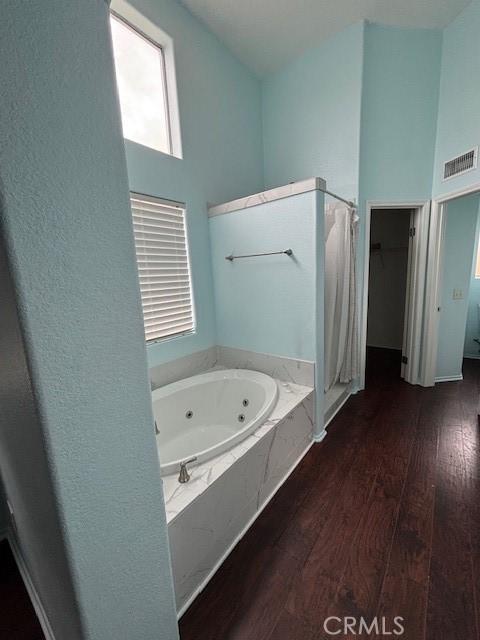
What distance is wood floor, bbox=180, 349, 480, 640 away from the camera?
1.06m

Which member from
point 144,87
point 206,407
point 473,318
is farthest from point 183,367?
point 473,318

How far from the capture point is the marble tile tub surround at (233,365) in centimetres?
214

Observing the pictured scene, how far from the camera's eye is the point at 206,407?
89.4 inches

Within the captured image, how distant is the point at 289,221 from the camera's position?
79.0 inches

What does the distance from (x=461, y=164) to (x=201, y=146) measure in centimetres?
224

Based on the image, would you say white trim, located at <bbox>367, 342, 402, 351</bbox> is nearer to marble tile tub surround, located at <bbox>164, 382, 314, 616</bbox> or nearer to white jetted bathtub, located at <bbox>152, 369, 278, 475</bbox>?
white jetted bathtub, located at <bbox>152, 369, 278, 475</bbox>

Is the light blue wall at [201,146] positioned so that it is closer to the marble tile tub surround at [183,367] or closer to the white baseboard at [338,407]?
the marble tile tub surround at [183,367]

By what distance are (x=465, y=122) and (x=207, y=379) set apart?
3061 mm

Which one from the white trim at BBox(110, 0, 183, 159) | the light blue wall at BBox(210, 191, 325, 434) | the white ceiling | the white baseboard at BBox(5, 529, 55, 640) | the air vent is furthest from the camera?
the air vent

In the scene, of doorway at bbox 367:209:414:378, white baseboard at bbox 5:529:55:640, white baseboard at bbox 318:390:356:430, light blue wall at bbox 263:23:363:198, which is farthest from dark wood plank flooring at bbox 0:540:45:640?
doorway at bbox 367:209:414:378

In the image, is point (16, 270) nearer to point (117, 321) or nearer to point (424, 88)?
point (117, 321)

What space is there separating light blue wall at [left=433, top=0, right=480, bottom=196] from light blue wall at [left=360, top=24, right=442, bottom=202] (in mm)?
71

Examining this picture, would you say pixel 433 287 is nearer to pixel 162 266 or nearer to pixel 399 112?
pixel 399 112

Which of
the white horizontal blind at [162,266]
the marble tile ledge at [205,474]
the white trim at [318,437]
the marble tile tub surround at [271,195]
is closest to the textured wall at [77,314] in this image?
the marble tile ledge at [205,474]
